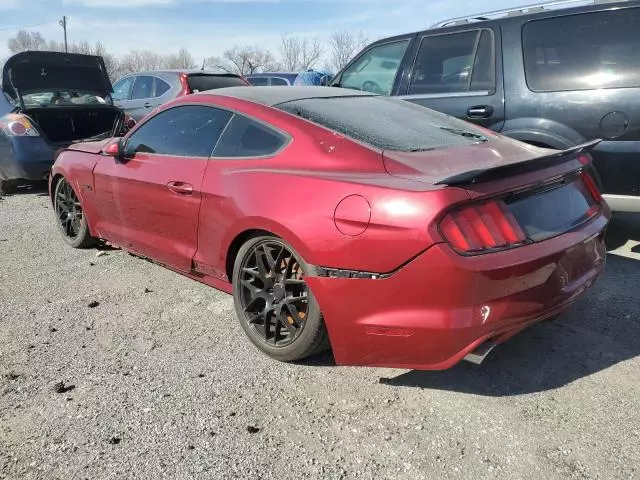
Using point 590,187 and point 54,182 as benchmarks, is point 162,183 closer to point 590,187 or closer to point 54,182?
point 54,182

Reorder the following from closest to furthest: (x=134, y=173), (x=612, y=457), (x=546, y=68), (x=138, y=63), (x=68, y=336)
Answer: (x=612, y=457) < (x=68, y=336) < (x=134, y=173) < (x=546, y=68) < (x=138, y=63)

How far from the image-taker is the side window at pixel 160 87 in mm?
9656

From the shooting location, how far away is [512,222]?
8.28 ft

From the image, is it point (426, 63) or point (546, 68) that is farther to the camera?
point (426, 63)

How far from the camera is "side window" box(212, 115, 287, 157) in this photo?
10.4ft

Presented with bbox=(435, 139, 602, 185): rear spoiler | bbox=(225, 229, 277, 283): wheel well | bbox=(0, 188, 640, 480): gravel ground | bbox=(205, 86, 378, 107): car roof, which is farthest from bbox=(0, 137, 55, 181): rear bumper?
bbox=(435, 139, 602, 185): rear spoiler

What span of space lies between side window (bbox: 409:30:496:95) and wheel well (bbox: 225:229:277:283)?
2836 mm

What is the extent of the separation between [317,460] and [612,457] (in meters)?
1.20

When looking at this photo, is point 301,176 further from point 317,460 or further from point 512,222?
point 317,460

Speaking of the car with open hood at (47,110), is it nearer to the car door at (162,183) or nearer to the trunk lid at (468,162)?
the car door at (162,183)

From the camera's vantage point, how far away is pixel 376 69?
19.9 feet

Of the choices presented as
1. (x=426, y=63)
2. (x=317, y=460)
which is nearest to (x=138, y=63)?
(x=426, y=63)

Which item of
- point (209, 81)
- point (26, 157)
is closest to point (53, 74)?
point (26, 157)

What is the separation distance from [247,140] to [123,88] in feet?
28.1
